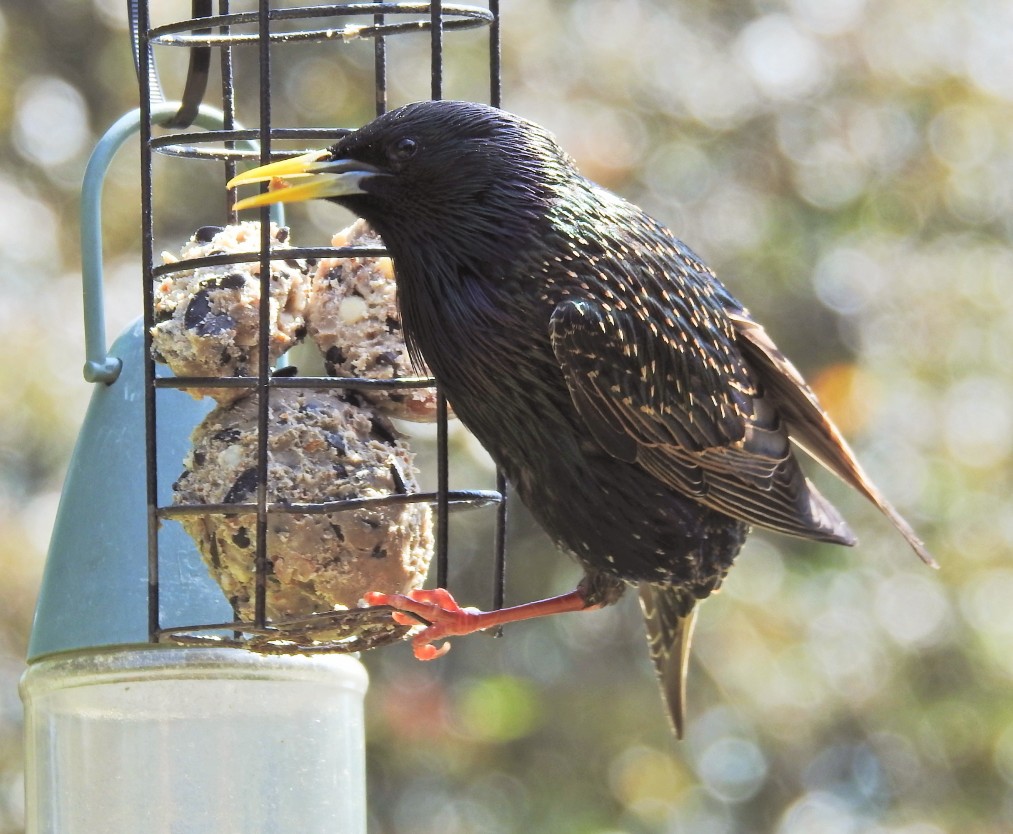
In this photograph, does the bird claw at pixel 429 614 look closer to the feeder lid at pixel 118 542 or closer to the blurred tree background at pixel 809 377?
the feeder lid at pixel 118 542

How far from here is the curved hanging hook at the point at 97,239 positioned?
288 centimetres

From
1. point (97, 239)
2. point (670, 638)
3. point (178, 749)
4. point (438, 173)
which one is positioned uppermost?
point (438, 173)

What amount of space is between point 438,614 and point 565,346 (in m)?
0.49

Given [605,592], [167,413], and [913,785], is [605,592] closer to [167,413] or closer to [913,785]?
[167,413]

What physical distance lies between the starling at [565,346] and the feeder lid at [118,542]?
1.36 feet

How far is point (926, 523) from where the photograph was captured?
19.4 feet

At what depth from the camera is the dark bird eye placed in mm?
2803

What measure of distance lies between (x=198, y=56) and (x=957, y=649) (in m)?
3.86

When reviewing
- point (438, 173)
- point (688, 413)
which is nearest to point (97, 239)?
point (438, 173)

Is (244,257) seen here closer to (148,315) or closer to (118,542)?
(148,315)

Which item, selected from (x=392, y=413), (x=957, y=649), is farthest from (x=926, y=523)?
(x=392, y=413)

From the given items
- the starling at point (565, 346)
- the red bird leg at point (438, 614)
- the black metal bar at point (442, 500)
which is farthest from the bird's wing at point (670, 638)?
the black metal bar at point (442, 500)

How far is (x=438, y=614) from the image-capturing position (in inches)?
110

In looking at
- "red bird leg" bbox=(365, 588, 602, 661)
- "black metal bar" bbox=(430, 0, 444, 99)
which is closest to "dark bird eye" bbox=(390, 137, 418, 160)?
"black metal bar" bbox=(430, 0, 444, 99)
